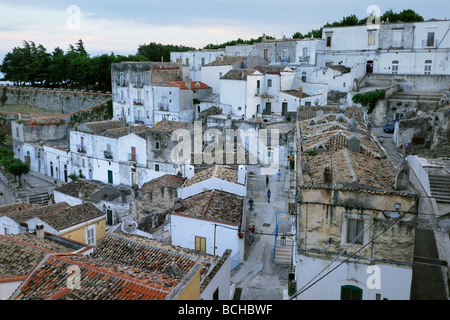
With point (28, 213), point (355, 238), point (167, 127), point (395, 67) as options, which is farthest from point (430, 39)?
point (28, 213)

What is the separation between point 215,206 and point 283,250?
11.2 feet

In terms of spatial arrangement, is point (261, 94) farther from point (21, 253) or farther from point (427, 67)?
point (21, 253)

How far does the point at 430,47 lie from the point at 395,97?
896 centimetres

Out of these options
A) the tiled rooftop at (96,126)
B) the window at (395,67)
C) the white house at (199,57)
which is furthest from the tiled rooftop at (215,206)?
the white house at (199,57)

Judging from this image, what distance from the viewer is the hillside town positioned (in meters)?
11.0

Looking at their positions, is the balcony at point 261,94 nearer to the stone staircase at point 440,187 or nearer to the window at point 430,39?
the window at point 430,39

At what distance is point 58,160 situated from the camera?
118 feet

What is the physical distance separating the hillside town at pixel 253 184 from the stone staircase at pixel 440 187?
3.0 inches

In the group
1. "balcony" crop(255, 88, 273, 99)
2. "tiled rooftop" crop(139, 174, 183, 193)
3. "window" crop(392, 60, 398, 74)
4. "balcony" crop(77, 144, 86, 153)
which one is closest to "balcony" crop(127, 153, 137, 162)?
"balcony" crop(77, 144, 86, 153)

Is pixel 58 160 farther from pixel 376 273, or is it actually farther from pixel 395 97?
pixel 376 273

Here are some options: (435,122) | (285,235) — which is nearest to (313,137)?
(285,235)

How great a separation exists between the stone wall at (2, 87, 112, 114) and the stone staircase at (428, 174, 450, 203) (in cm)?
4142

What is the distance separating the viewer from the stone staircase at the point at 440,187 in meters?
16.6
